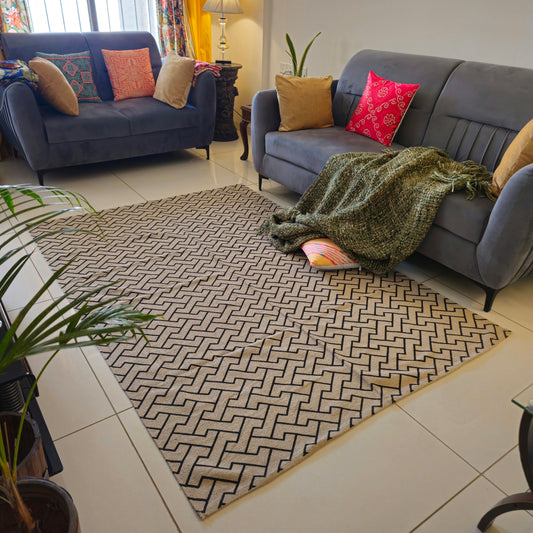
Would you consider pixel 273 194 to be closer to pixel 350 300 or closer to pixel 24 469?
pixel 350 300

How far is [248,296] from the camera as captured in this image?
222 centimetres

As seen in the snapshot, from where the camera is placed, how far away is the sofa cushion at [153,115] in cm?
348

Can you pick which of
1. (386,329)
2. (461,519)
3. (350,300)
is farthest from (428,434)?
(350,300)

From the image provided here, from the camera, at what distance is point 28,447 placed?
120 cm

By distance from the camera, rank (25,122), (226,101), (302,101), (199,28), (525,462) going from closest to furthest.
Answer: (525,462), (25,122), (302,101), (226,101), (199,28)

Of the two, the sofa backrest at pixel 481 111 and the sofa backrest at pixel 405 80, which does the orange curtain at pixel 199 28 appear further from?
the sofa backrest at pixel 481 111

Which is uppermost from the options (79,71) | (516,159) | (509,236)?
(79,71)

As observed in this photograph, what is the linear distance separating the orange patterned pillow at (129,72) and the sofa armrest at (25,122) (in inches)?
34.4

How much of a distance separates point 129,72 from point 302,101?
5.08 feet

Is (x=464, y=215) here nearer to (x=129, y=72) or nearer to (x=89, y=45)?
(x=129, y=72)

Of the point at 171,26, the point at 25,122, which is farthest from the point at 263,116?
the point at 171,26

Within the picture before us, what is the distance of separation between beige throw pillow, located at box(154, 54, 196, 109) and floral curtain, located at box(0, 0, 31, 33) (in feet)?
3.90

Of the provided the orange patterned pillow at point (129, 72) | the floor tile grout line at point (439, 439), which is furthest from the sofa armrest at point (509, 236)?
the orange patterned pillow at point (129, 72)

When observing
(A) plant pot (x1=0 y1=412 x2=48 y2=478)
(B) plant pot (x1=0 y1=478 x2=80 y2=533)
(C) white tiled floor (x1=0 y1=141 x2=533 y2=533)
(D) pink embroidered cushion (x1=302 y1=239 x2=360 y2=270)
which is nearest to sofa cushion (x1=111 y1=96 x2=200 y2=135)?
(D) pink embroidered cushion (x1=302 y1=239 x2=360 y2=270)
